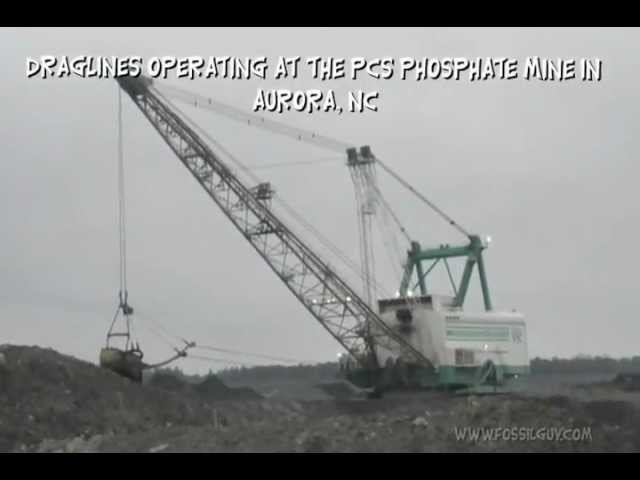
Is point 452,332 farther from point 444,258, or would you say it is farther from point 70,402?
point 70,402

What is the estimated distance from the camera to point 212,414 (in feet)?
107

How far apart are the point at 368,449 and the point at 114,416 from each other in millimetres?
13365

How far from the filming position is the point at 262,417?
34562 millimetres
